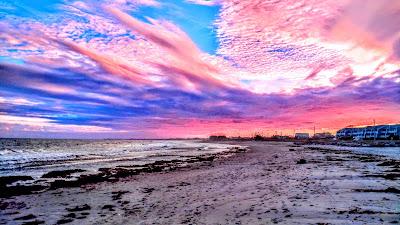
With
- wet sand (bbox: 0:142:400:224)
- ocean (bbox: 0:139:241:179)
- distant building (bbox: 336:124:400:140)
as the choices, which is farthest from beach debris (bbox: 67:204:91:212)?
distant building (bbox: 336:124:400:140)

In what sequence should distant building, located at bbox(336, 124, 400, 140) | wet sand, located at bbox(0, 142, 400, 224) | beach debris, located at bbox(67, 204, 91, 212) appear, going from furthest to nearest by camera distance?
1. distant building, located at bbox(336, 124, 400, 140)
2. beach debris, located at bbox(67, 204, 91, 212)
3. wet sand, located at bbox(0, 142, 400, 224)

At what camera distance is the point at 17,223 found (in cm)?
950

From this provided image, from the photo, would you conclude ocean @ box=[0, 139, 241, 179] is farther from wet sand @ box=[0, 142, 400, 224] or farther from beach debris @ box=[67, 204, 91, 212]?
beach debris @ box=[67, 204, 91, 212]

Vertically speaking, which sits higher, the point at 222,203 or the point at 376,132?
the point at 376,132

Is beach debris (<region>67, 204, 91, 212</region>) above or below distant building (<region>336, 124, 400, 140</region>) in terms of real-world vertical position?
below

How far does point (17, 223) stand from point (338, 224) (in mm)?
9134

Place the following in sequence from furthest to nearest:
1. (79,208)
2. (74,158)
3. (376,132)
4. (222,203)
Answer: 1. (376,132)
2. (74,158)
3. (79,208)
4. (222,203)

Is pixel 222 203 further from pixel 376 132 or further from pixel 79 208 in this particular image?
pixel 376 132

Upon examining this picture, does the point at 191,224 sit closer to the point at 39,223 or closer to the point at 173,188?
the point at 39,223

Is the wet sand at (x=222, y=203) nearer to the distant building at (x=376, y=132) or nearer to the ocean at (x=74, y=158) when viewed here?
the ocean at (x=74, y=158)

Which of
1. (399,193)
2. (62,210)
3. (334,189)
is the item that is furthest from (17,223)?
(399,193)

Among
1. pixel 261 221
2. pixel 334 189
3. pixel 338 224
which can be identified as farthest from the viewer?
pixel 334 189

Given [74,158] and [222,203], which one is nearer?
[222,203]

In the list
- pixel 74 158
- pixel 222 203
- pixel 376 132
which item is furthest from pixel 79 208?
pixel 376 132
